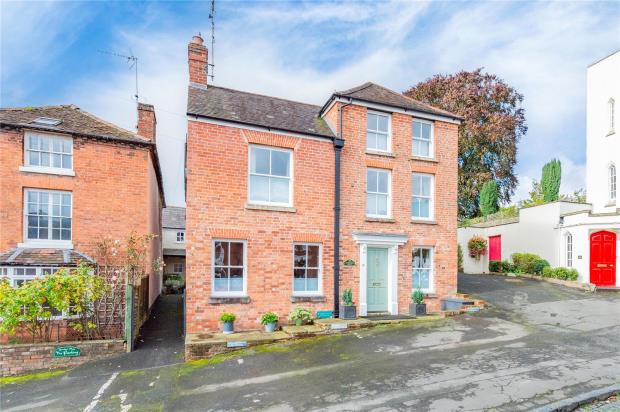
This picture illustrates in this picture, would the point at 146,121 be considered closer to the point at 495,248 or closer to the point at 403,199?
the point at 403,199

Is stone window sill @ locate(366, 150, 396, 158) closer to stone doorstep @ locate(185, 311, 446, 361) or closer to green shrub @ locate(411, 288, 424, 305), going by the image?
green shrub @ locate(411, 288, 424, 305)

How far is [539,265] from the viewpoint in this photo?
20.3m

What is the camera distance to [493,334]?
10.7 metres

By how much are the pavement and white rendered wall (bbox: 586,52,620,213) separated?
966 centimetres

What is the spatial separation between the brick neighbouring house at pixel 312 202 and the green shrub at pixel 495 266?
10.8 metres

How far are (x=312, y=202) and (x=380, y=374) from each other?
608 cm

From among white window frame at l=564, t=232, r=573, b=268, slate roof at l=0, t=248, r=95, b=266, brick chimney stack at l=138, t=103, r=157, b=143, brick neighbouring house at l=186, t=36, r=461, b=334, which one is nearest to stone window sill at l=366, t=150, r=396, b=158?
brick neighbouring house at l=186, t=36, r=461, b=334

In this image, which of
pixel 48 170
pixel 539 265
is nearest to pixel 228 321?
pixel 48 170

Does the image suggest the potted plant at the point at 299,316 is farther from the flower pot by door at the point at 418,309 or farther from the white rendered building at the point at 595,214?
the white rendered building at the point at 595,214

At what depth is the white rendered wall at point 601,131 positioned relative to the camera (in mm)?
18812

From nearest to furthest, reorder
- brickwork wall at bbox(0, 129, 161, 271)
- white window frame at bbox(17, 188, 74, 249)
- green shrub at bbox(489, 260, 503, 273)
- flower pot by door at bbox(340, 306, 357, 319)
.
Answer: flower pot by door at bbox(340, 306, 357, 319)
brickwork wall at bbox(0, 129, 161, 271)
white window frame at bbox(17, 188, 74, 249)
green shrub at bbox(489, 260, 503, 273)

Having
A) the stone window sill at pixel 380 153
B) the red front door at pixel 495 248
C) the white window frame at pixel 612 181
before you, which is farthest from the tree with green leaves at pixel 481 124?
the stone window sill at pixel 380 153

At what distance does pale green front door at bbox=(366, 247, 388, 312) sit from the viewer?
1331 cm

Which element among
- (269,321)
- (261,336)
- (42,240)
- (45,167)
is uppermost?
(45,167)
